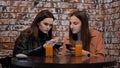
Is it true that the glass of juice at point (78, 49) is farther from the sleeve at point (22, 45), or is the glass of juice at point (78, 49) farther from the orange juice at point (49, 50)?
the sleeve at point (22, 45)

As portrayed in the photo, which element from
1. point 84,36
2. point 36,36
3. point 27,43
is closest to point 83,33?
point 84,36

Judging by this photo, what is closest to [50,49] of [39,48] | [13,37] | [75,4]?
[39,48]

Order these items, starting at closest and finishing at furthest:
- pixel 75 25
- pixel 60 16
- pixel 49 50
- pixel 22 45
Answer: pixel 49 50, pixel 22 45, pixel 75 25, pixel 60 16

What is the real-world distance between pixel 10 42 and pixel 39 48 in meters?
1.11

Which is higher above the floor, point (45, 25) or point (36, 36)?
point (45, 25)

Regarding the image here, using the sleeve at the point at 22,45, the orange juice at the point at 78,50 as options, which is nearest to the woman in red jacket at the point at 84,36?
the orange juice at the point at 78,50

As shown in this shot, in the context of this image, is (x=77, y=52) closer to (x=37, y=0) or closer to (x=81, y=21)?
(x=81, y=21)

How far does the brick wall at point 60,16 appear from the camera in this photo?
356cm

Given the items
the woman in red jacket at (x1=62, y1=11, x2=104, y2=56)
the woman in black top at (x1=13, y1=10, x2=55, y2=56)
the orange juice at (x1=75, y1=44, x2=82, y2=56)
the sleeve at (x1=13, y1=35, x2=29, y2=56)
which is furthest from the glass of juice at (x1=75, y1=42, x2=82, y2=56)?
the sleeve at (x1=13, y1=35, x2=29, y2=56)

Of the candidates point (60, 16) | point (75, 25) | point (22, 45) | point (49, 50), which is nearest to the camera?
point (49, 50)

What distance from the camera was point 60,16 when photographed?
377 cm

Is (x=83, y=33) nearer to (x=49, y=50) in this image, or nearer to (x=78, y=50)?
(x=78, y=50)

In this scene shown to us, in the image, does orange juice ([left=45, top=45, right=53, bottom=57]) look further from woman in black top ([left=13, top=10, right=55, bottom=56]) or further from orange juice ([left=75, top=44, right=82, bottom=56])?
orange juice ([left=75, top=44, right=82, bottom=56])

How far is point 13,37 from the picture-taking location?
3.59m
